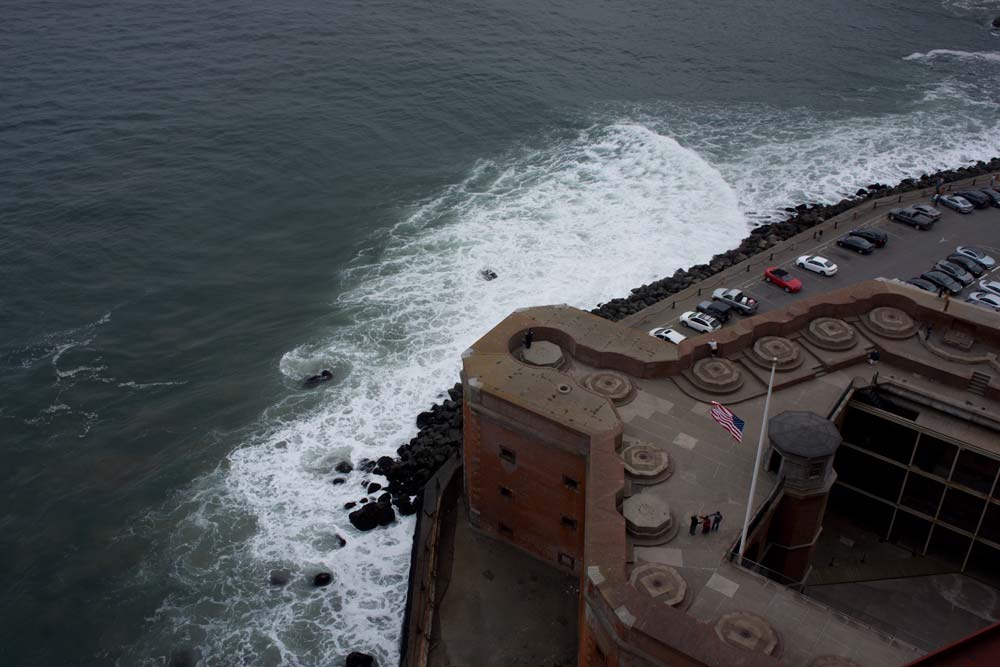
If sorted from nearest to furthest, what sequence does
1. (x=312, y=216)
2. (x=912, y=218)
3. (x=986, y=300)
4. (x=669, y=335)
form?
(x=669, y=335)
(x=986, y=300)
(x=912, y=218)
(x=312, y=216)

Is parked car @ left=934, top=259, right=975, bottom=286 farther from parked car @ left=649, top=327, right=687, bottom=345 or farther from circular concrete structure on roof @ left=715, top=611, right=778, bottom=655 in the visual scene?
circular concrete structure on roof @ left=715, top=611, right=778, bottom=655

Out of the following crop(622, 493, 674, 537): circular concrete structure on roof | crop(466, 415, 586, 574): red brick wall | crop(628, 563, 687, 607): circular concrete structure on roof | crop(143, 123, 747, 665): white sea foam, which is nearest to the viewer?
crop(628, 563, 687, 607): circular concrete structure on roof

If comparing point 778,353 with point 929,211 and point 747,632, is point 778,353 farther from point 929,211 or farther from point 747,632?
point 929,211

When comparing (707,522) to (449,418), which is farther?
(449,418)

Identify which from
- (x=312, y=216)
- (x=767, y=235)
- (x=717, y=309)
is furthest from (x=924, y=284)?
(x=312, y=216)

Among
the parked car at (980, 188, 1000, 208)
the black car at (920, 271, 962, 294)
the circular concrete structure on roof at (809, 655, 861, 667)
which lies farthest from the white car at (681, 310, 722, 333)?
the parked car at (980, 188, 1000, 208)

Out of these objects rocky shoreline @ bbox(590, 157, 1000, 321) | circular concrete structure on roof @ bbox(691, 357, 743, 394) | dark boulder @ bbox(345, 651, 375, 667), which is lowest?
dark boulder @ bbox(345, 651, 375, 667)

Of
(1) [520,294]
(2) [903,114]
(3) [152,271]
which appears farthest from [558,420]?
(2) [903,114]

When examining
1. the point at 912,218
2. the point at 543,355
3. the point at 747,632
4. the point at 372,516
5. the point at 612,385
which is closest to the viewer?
the point at 747,632
